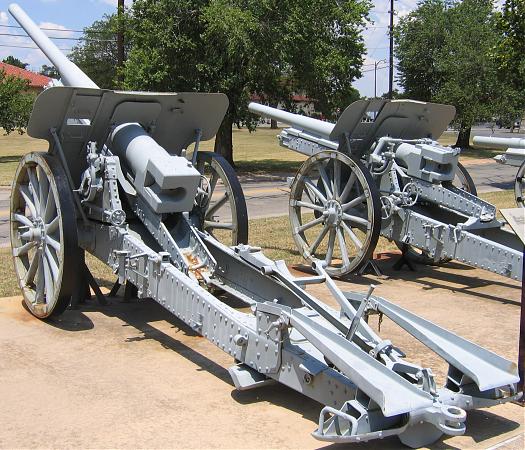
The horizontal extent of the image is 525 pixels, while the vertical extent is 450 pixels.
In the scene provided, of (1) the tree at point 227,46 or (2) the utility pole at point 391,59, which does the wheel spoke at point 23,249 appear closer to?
(1) the tree at point 227,46

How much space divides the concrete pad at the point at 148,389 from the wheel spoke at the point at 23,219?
758 millimetres

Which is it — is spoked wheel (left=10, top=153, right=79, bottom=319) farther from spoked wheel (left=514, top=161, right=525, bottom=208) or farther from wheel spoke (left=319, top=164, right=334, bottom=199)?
spoked wheel (left=514, top=161, right=525, bottom=208)

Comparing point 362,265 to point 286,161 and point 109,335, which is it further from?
point 286,161

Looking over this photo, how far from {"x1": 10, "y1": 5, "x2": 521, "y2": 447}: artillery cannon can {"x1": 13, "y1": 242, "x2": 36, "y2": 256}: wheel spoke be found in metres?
0.02

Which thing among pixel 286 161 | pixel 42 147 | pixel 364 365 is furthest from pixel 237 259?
pixel 42 147

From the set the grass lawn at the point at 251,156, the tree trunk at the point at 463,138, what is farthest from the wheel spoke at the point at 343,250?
the tree trunk at the point at 463,138

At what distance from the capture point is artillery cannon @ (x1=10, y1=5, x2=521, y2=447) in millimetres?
3830

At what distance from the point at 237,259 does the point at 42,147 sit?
90.1ft

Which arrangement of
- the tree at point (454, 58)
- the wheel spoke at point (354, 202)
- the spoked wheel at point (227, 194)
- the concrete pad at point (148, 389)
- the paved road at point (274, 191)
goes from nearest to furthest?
the concrete pad at point (148, 389), the spoked wheel at point (227, 194), the wheel spoke at point (354, 202), the paved road at point (274, 191), the tree at point (454, 58)

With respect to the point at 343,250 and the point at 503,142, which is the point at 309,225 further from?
the point at 503,142

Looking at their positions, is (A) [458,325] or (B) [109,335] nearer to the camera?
(B) [109,335]

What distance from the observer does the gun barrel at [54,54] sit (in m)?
7.45

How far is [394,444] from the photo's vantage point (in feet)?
13.1

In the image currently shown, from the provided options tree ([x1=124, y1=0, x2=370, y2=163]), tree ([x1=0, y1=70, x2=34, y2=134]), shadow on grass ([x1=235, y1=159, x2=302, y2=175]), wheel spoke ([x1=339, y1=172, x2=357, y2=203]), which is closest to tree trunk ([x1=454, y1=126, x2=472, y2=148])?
shadow on grass ([x1=235, y1=159, x2=302, y2=175])
